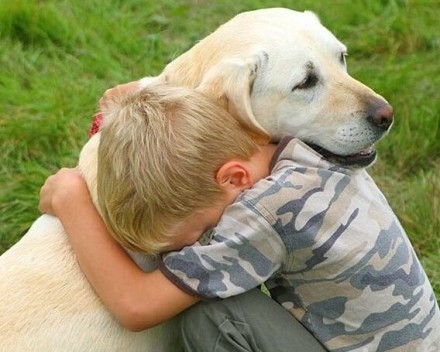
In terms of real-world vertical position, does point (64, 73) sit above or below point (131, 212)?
below

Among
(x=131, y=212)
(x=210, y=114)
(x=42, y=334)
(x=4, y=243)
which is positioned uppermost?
(x=210, y=114)

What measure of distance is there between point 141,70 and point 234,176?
245 cm

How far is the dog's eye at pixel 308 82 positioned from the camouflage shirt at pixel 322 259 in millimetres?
177

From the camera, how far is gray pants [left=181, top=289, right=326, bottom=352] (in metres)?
2.54

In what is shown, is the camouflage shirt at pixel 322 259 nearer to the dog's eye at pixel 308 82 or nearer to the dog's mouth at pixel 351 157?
the dog's mouth at pixel 351 157

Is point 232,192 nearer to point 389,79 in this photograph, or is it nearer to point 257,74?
point 257,74

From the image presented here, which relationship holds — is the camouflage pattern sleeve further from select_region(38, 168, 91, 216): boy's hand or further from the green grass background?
the green grass background

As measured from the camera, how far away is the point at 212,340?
8.39 feet

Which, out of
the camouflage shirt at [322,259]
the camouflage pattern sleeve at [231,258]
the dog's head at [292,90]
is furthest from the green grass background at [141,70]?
the camouflage pattern sleeve at [231,258]

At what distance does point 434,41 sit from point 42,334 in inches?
118

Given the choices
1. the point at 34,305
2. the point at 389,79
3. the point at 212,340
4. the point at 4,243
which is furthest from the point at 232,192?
the point at 389,79

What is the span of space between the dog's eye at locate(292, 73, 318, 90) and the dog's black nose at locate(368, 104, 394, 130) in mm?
170

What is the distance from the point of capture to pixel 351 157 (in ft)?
8.64

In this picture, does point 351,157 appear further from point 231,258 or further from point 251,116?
point 231,258
